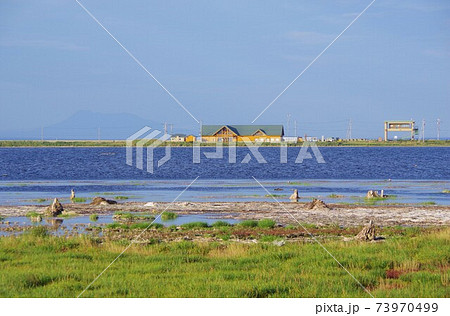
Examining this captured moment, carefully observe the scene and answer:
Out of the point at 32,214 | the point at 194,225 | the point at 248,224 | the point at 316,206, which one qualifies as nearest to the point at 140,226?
the point at 194,225

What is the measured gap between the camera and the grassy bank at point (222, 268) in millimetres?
13461

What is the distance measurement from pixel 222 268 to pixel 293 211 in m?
17.3

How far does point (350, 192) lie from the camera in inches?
1896

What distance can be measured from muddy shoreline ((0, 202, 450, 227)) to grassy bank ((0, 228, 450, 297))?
787 cm

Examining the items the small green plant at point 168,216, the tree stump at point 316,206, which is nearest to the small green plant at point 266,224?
the small green plant at point 168,216

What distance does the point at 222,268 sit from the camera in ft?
53.8

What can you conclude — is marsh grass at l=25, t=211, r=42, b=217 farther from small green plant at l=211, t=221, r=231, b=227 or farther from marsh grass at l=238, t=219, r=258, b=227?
marsh grass at l=238, t=219, r=258, b=227

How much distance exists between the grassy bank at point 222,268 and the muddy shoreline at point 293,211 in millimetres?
7867

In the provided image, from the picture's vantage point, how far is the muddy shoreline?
29.1m

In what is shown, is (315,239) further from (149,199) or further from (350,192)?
(350,192)

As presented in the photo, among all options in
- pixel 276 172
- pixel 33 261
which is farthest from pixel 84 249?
pixel 276 172

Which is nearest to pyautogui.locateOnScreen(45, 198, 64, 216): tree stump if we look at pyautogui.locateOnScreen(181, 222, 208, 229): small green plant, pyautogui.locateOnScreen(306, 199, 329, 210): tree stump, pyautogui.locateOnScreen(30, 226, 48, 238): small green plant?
pyautogui.locateOnScreen(181, 222, 208, 229): small green plant

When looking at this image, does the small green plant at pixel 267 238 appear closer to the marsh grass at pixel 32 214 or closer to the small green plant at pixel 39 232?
the small green plant at pixel 39 232
